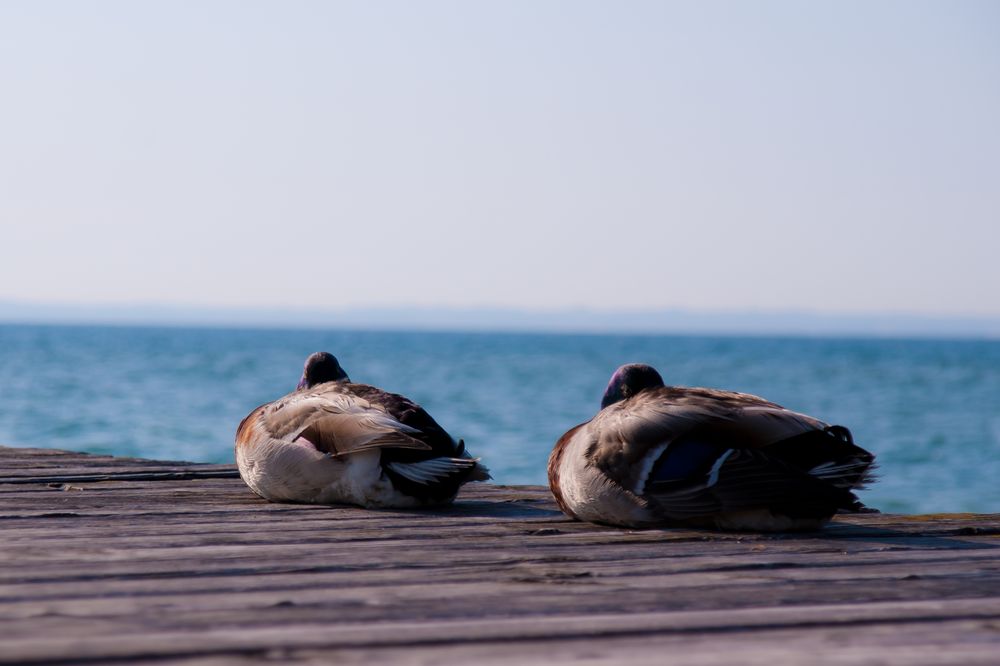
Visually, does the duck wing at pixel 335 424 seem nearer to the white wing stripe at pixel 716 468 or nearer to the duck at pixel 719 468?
the duck at pixel 719 468

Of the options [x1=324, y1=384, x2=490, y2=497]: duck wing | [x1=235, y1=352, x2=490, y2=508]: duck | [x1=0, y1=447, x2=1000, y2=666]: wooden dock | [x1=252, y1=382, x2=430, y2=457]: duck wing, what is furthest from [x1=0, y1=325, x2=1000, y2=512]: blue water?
[x1=0, y1=447, x2=1000, y2=666]: wooden dock

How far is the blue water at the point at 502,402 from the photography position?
27.0m

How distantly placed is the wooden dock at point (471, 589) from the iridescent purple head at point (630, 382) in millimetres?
798

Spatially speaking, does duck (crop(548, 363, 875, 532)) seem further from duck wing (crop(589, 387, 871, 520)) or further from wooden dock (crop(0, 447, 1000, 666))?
wooden dock (crop(0, 447, 1000, 666))

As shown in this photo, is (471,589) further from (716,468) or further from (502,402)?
(502,402)

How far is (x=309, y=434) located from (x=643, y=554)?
99.0 inches

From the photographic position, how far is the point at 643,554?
5.01 m

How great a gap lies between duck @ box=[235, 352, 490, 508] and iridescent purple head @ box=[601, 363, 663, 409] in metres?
0.76

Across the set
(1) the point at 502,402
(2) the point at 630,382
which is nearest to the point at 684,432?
(2) the point at 630,382

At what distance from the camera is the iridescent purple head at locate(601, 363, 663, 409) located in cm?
695

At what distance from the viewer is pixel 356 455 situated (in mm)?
6707

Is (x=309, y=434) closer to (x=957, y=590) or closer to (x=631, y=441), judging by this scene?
(x=631, y=441)

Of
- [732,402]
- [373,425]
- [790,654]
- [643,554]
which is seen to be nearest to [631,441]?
[732,402]

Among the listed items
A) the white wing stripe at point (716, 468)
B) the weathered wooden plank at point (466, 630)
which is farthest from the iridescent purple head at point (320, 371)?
the weathered wooden plank at point (466, 630)
